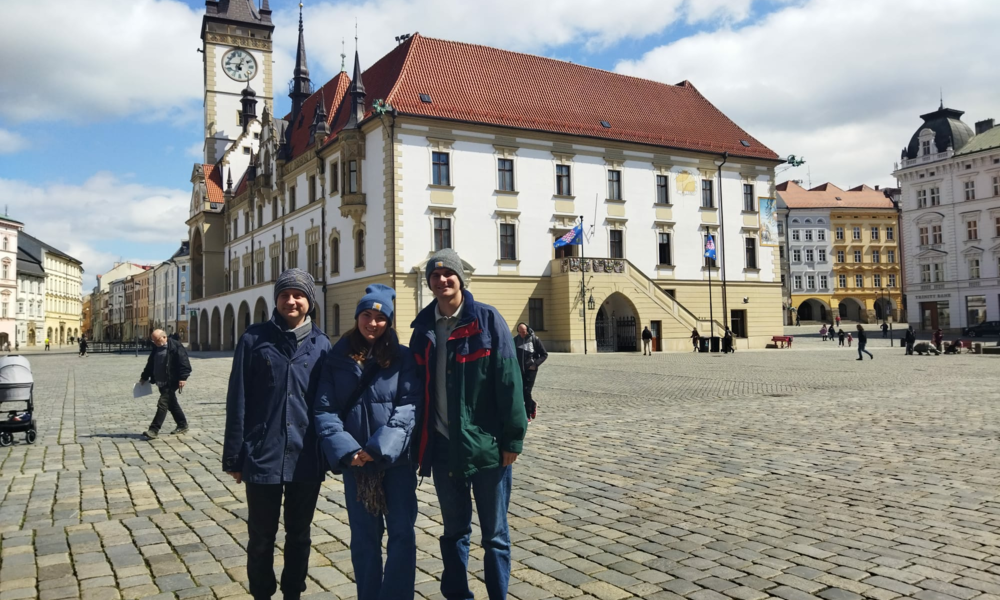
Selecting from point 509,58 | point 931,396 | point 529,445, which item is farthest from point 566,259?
point 529,445

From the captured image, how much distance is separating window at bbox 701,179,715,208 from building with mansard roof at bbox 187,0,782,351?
0.29ft

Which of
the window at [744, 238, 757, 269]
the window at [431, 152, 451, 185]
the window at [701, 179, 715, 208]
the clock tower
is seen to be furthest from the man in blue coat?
the clock tower

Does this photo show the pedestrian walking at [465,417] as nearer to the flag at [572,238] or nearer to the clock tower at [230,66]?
the flag at [572,238]

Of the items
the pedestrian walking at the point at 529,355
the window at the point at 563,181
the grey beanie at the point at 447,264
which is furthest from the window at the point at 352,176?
the grey beanie at the point at 447,264

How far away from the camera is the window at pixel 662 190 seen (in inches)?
1630

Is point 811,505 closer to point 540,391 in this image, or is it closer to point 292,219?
point 540,391

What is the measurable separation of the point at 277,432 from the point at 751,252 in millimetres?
43018

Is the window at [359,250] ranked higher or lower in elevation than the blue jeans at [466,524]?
higher

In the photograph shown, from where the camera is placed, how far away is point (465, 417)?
3.84 metres

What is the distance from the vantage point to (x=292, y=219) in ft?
148

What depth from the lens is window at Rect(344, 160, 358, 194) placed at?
3697 cm

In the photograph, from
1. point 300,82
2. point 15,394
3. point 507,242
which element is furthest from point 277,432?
point 300,82

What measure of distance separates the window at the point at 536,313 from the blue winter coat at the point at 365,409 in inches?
1323

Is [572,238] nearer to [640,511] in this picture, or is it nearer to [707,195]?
[707,195]
